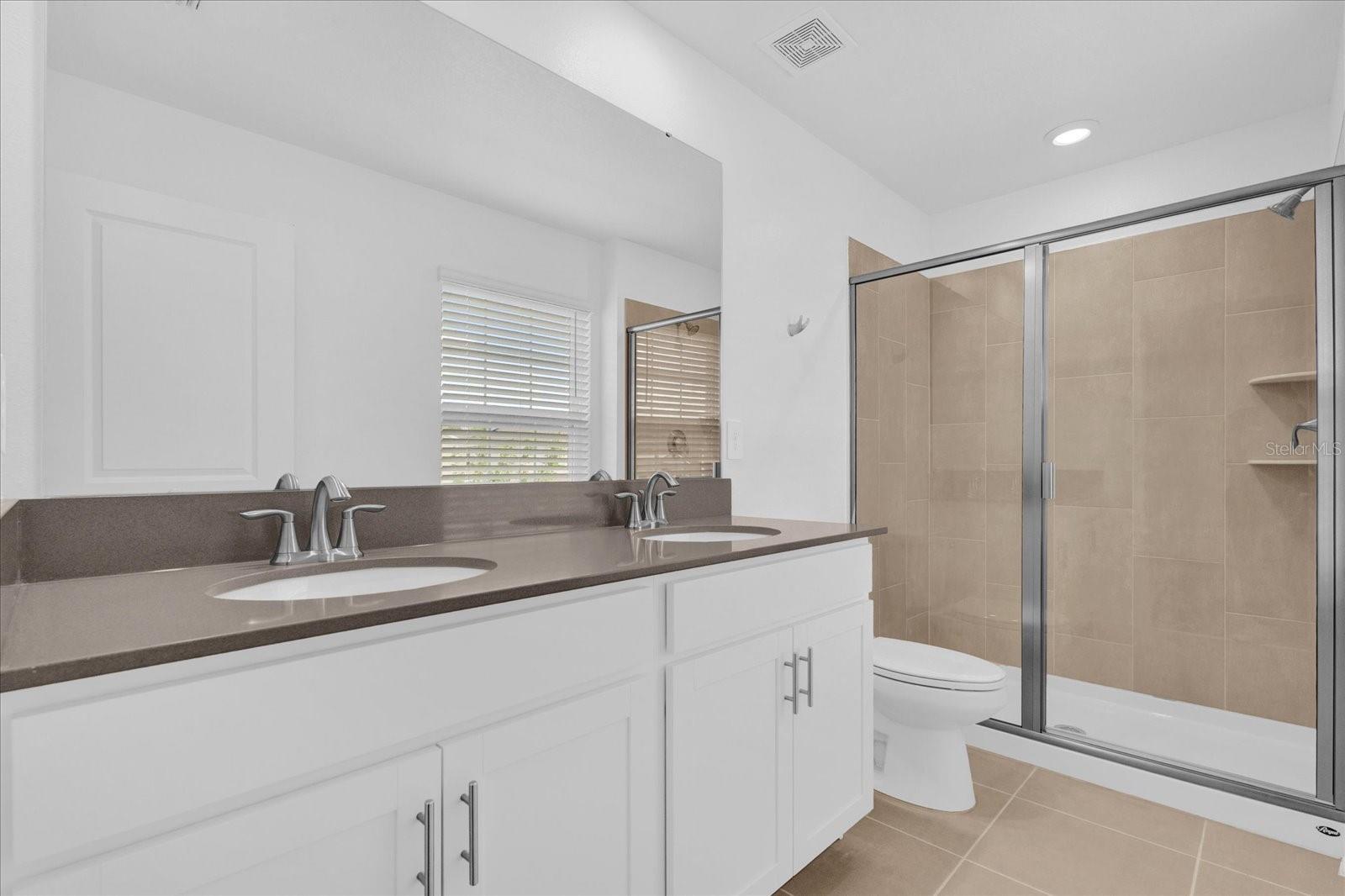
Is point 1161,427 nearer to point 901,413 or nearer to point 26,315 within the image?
point 901,413

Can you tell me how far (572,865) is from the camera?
1010 millimetres

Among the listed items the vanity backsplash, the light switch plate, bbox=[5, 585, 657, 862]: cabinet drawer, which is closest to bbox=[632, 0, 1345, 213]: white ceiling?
the light switch plate

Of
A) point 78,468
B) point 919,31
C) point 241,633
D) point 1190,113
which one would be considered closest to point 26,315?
point 78,468

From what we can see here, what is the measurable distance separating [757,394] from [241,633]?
182cm

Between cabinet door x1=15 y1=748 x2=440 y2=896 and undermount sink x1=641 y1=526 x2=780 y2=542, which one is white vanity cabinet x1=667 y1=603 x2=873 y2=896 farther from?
cabinet door x1=15 y1=748 x2=440 y2=896

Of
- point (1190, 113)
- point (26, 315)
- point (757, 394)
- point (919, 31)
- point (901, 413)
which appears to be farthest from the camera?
point (901, 413)

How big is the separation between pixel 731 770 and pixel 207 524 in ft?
3.53

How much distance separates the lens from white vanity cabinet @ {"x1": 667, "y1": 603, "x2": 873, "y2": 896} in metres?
1.22

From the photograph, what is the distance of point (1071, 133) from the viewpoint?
2.59 m

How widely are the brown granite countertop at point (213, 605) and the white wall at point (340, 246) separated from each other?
25 centimetres

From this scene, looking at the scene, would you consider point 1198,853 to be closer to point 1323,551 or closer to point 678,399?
point 1323,551

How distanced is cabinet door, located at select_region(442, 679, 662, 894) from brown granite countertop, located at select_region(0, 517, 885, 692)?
202 mm

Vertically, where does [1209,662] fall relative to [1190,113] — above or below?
below

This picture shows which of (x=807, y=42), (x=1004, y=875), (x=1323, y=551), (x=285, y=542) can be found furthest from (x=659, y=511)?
(x=1323, y=551)
